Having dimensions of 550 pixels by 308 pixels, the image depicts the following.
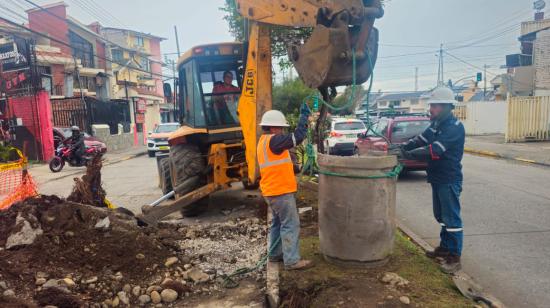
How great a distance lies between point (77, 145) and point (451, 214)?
14668 mm

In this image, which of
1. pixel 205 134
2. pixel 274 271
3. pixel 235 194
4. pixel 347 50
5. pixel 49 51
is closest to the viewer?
pixel 347 50

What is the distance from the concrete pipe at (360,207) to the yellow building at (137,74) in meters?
→ 29.2

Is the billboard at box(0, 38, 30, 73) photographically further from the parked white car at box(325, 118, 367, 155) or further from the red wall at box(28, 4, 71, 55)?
the red wall at box(28, 4, 71, 55)

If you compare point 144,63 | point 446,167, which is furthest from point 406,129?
point 144,63

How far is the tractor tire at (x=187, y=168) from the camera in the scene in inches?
278

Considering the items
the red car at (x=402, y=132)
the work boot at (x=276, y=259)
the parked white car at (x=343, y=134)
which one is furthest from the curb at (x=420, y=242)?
the parked white car at (x=343, y=134)

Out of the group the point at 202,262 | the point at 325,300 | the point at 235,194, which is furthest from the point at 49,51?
the point at 325,300

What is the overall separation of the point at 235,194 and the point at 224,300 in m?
5.12

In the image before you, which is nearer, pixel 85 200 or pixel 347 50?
pixel 347 50

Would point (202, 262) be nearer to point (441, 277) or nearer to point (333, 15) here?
point (441, 277)

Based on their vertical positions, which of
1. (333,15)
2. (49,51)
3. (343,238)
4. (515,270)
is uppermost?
(49,51)

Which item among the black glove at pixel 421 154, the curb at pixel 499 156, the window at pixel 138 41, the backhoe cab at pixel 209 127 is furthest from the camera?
the window at pixel 138 41

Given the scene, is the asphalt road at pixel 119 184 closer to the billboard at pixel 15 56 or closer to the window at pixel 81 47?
the billboard at pixel 15 56

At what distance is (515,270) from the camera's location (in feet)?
15.5
